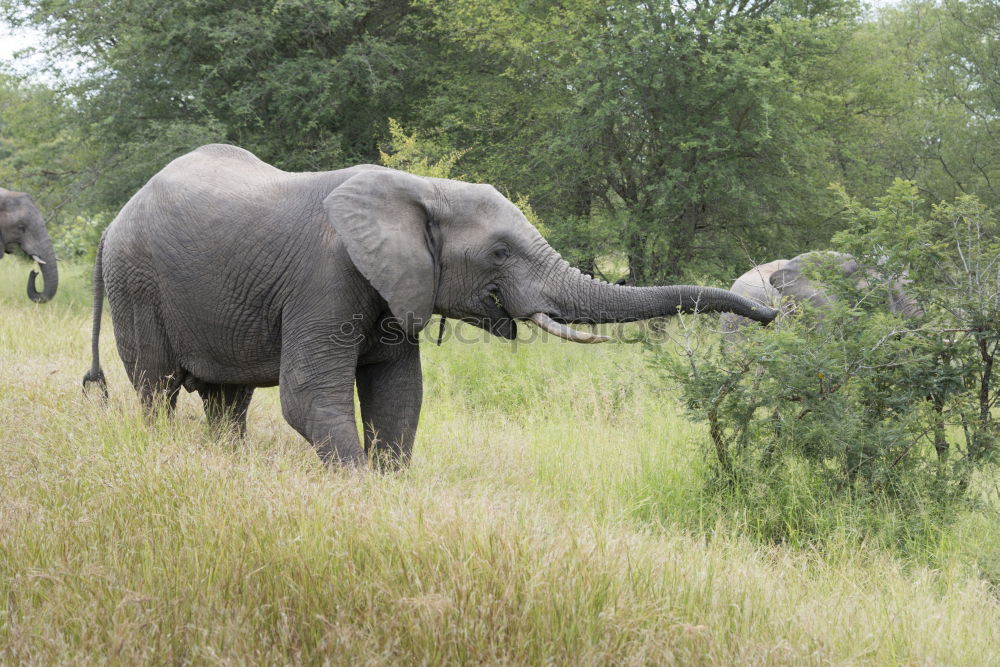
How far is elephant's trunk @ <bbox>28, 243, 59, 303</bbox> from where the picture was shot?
45.0ft

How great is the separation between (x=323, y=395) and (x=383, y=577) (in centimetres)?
182

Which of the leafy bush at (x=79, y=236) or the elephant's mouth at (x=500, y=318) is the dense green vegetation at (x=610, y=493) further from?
the leafy bush at (x=79, y=236)

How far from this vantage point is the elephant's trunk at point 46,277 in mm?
13716

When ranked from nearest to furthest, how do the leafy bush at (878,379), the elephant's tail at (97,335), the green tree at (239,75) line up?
the leafy bush at (878,379)
the elephant's tail at (97,335)
the green tree at (239,75)

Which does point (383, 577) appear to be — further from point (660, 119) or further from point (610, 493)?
point (660, 119)

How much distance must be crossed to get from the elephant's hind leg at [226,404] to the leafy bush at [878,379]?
114 inches

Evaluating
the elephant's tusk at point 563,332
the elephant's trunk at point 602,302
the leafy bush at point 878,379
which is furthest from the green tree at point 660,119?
the elephant's tusk at point 563,332

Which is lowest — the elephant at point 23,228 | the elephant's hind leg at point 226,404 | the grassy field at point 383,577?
the grassy field at point 383,577

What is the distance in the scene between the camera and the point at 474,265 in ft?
16.9

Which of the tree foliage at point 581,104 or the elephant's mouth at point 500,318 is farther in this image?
the tree foliage at point 581,104

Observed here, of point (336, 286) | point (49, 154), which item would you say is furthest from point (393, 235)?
point (49, 154)

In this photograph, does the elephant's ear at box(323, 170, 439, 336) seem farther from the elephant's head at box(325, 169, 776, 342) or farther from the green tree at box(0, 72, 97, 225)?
the green tree at box(0, 72, 97, 225)

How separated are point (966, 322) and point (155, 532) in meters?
4.54

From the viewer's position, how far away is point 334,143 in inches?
629
